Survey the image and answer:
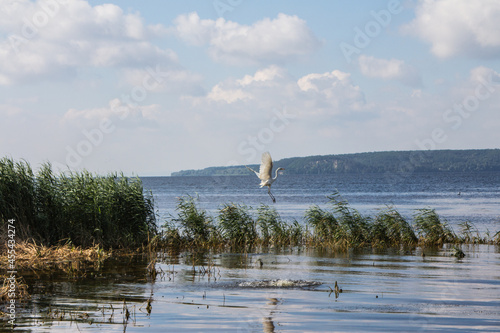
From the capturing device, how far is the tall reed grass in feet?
55.1

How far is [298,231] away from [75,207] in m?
8.92

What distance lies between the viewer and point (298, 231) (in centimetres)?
2216

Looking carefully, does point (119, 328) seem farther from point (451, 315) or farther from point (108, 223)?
point (108, 223)

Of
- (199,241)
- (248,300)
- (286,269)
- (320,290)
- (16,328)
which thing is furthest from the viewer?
(199,241)

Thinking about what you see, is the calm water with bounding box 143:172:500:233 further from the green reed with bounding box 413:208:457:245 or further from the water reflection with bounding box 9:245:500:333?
the water reflection with bounding box 9:245:500:333

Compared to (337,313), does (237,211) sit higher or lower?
higher

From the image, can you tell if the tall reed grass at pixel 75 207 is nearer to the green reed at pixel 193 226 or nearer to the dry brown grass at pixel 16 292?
the green reed at pixel 193 226

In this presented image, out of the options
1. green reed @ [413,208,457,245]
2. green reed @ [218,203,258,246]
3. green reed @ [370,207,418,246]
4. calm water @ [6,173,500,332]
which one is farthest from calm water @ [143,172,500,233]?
calm water @ [6,173,500,332]

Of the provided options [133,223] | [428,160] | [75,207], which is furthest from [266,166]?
[428,160]

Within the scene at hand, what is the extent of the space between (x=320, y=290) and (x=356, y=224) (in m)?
9.85

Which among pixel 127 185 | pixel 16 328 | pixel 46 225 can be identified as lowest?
pixel 16 328

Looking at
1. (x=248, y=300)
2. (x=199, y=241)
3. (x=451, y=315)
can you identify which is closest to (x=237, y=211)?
(x=199, y=241)

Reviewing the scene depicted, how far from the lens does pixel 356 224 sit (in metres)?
21.6

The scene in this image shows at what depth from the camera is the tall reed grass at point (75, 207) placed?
1680 cm
